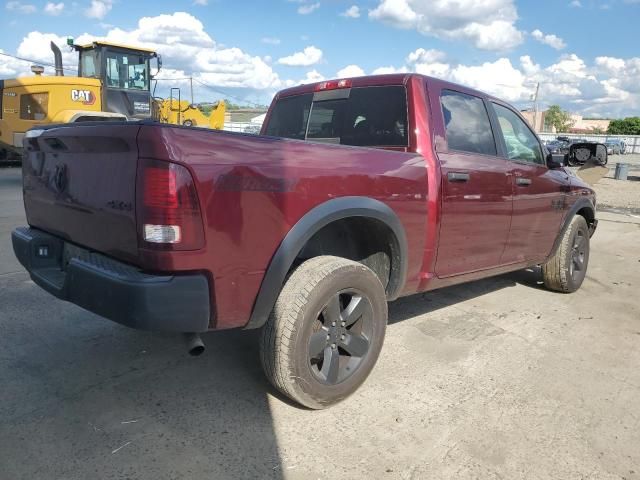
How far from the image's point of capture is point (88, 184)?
2.63 m

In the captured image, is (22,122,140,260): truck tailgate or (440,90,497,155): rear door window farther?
(440,90,497,155): rear door window

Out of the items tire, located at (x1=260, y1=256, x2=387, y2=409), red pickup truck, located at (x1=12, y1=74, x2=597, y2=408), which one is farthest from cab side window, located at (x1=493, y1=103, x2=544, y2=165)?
tire, located at (x1=260, y1=256, x2=387, y2=409)

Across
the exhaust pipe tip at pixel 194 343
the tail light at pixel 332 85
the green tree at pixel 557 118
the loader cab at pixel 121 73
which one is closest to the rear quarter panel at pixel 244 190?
the exhaust pipe tip at pixel 194 343

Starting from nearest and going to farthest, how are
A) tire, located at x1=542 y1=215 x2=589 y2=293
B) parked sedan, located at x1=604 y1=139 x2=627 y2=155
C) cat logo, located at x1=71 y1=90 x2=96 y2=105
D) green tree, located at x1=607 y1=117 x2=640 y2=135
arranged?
tire, located at x1=542 y1=215 x2=589 y2=293, cat logo, located at x1=71 y1=90 x2=96 y2=105, parked sedan, located at x1=604 y1=139 x2=627 y2=155, green tree, located at x1=607 y1=117 x2=640 y2=135

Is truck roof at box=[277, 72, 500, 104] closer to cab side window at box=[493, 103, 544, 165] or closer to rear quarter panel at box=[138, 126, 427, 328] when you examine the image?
cab side window at box=[493, 103, 544, 165]

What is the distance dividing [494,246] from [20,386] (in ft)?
10.9

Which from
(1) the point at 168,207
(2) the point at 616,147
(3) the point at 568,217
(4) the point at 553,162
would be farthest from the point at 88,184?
(2) the point at 616,147

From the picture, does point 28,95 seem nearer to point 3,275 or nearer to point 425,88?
point 3,275

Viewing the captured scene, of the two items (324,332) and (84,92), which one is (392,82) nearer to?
(324,332)

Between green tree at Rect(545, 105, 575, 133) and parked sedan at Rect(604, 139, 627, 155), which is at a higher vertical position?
green tree at Rect(545, 105, 575, 133)

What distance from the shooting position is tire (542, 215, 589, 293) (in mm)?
5195

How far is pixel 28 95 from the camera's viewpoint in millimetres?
12547

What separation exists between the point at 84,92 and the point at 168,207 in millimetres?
12048

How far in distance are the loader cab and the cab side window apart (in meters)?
11.0
